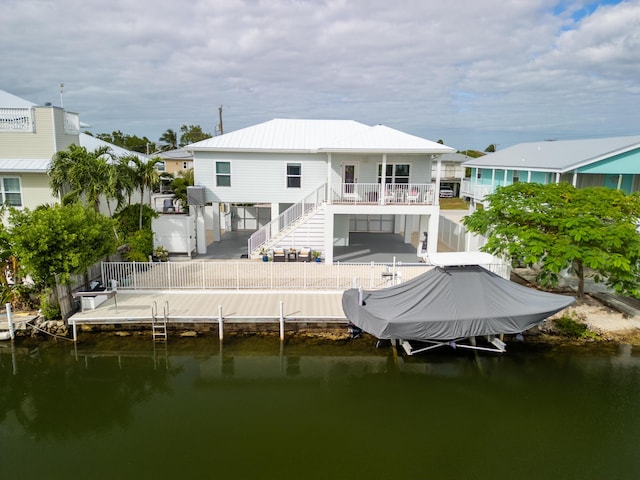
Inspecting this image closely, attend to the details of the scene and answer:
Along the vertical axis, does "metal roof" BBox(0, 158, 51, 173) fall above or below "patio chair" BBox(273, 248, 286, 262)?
above

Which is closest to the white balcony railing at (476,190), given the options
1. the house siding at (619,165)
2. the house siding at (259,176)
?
the house siding at (619,165)

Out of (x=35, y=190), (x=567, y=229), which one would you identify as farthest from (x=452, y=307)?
(x=35, y=190)

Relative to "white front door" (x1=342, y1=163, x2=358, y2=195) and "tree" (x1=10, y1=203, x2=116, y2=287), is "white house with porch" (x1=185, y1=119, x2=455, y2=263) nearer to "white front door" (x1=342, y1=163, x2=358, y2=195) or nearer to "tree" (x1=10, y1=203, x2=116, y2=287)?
"white front door" (x1=342, y1=163, x2=358, y2=195)

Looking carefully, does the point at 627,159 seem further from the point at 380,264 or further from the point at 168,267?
the point at 168,267

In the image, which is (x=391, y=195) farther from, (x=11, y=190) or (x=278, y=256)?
(x=11, y=190)

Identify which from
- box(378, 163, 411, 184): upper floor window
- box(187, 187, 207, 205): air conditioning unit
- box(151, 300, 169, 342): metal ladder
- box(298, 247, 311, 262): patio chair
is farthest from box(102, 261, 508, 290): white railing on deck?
box(378, 163, 411, 184): upper floor window

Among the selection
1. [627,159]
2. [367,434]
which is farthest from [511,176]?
[367,434]

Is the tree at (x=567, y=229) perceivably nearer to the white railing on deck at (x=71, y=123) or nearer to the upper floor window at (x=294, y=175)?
the upper floor window at (x=294, y=175)

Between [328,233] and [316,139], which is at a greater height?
[316,139]
